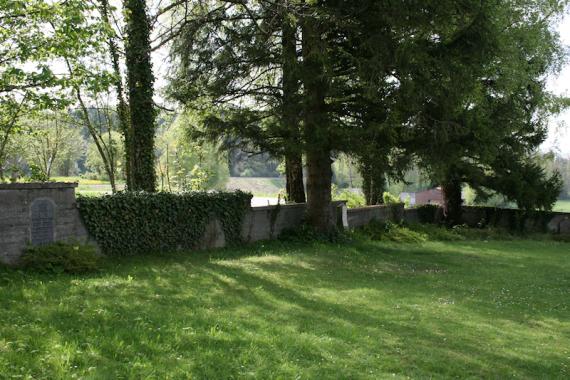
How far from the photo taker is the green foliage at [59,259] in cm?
1005

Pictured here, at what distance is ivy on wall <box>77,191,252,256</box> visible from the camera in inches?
480

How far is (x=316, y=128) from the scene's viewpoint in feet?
50.6

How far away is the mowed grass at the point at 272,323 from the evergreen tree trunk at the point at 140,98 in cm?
305

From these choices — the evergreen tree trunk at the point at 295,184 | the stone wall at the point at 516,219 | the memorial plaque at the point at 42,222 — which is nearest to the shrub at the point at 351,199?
the stone wall at the point at 516,219

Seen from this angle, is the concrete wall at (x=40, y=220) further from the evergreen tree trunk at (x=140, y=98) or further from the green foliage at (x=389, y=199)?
the green foliage at (x=389, y=199)

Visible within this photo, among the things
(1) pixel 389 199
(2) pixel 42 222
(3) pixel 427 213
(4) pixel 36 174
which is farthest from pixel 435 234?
(2) pixel 42 222

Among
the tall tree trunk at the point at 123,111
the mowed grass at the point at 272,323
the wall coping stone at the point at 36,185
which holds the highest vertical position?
the tall tree trunk at the point at 123,111

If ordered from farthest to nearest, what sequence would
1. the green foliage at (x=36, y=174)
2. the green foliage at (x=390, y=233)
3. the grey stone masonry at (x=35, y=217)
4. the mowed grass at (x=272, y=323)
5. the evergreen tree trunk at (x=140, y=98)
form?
the green foliage at (x=390, y=233)
the evergreen tree trunk at (x=140, y=98)
the green foliage at (x=36, y=174)
the grey stone masonry at (x=35, y=217)
the mowed grass at (x=272, y=323)

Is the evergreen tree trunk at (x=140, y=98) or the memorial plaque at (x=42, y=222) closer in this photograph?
the memorial plaque at (x=42, y=222)

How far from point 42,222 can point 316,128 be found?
7687mm

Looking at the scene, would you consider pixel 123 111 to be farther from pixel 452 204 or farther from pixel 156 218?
pixel 452 204

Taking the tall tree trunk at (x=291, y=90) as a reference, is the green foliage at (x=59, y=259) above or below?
below

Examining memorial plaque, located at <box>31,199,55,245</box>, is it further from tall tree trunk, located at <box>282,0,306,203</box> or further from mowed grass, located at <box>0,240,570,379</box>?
tall tree trunk, located at <box>282,0,306,203</box>

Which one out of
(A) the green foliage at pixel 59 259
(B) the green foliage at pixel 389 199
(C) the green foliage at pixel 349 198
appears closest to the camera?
(A) the green foliage at pixel 59 259
